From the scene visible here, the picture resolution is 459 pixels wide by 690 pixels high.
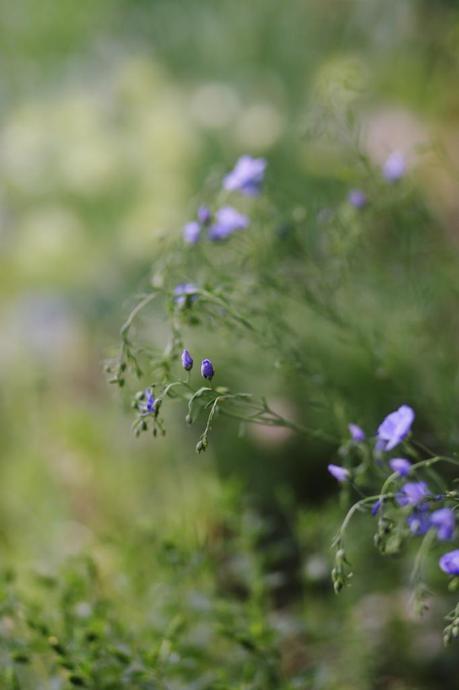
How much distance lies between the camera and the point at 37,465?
196 centimetres

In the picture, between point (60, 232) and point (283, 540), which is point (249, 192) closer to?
point (283, 540)

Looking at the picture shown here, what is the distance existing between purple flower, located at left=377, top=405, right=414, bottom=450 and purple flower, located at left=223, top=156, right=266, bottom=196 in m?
0.44

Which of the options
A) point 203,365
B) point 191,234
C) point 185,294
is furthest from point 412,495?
point 191,234

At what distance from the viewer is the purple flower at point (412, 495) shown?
0.71 meters

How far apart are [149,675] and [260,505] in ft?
3.36

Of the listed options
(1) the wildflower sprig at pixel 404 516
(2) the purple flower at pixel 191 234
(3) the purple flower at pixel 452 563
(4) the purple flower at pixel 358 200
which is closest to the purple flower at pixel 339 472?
(1) the wildflower sprig at pixel 404 516

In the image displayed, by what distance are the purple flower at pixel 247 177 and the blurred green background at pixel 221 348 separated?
8 cm

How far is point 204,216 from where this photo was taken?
3.44ft

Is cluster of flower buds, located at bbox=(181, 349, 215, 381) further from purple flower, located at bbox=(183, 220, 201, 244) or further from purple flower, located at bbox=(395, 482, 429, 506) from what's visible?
purple flower, located at bbox=(183, 220, 201, 244)

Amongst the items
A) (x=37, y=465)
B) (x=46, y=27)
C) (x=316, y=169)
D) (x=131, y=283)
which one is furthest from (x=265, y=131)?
(x=46, y=27)

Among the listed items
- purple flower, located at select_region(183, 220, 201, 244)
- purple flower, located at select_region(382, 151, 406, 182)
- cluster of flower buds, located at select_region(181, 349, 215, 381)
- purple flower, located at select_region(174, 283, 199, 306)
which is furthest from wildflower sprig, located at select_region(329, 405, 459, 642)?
purple flower, located at select_region(382, 151, 406, 182)

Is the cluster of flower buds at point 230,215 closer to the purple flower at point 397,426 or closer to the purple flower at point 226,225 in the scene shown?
the purple flower at point 226,225

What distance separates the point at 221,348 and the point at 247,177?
1.32ft

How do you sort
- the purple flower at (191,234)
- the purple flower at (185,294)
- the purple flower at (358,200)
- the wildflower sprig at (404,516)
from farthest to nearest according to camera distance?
the purple flower at (358,200) → the purple flower at (191,234) → the purple flower at (185,294) → the wildflower sprig at (404,516)
